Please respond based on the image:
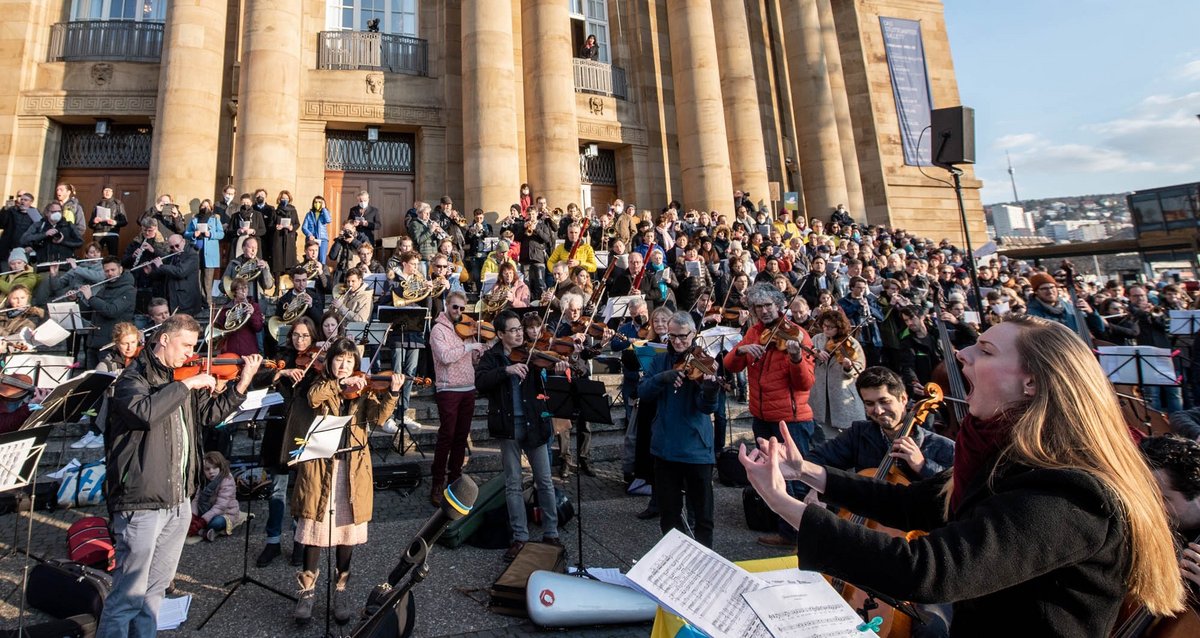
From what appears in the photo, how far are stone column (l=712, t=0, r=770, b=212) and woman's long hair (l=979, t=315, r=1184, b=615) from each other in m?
18.1

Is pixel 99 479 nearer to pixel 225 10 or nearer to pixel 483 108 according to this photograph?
pixel 483 108

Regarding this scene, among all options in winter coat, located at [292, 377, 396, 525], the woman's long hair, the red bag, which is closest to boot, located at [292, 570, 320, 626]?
winter coat, located at [292, 377, 396, 525]

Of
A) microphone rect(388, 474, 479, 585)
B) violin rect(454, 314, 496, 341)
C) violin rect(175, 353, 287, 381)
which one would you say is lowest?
microphone rect(388, 474, 479, 585)

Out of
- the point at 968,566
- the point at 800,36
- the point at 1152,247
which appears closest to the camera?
the point at 968,566

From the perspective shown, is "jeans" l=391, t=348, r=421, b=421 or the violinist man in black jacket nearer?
the violinist man in black jacket

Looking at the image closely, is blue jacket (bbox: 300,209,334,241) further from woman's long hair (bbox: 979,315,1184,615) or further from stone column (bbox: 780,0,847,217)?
stone column (bbox: 780,0,847,217)

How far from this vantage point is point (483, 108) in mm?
15055

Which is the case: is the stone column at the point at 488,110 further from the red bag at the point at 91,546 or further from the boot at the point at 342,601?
the boot at the point at 342,601

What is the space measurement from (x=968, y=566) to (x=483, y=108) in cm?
1553

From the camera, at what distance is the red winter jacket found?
5566 mm

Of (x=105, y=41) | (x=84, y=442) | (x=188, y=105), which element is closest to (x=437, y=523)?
(x=84, y=442)

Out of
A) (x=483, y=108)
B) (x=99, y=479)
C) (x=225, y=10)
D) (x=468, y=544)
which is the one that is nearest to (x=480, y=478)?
(x=468, y=544)

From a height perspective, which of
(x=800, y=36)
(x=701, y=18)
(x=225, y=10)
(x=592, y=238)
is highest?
(x=800, y=36)

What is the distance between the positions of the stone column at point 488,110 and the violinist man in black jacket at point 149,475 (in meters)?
11.6
